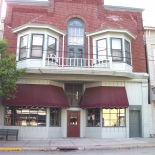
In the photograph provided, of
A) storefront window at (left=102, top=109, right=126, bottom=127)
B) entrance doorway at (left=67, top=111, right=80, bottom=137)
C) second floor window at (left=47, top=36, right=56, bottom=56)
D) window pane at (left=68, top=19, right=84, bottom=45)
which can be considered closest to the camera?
storefront window at (left=102, top=109, right=126, bottom=127)

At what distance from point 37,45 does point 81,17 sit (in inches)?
190

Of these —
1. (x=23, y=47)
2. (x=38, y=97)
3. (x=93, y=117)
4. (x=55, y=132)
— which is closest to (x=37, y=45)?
(x=23, y=47)

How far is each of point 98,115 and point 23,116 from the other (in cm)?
586

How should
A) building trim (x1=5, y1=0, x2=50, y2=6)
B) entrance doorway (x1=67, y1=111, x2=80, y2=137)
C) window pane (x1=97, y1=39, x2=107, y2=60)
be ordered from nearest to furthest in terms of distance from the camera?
entrance doorway (x1=67, y1=111, x2=80, y2=137) → window pane (x1=97, y1=39, x2=107, y2=60) → building trim (x1=5, y1=0, x2=50, y2=6)

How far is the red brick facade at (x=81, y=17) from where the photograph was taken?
2058 centimetres

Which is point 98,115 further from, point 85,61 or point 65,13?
point 65,13

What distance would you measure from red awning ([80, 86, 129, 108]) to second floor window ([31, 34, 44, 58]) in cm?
495

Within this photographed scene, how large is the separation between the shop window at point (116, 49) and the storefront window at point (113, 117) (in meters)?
4.17

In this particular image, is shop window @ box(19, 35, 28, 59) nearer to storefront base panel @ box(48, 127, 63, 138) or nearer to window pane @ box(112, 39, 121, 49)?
storefront base panel @ box(48, 127, 63, 138)

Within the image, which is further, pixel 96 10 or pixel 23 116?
pixel 96 10

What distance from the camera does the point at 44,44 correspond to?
62.8 ft

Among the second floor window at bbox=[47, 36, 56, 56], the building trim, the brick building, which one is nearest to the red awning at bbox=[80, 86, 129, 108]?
the brick building

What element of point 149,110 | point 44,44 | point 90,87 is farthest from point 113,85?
point 44,44

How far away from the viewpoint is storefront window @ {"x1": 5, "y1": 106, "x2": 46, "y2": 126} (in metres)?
18.8
